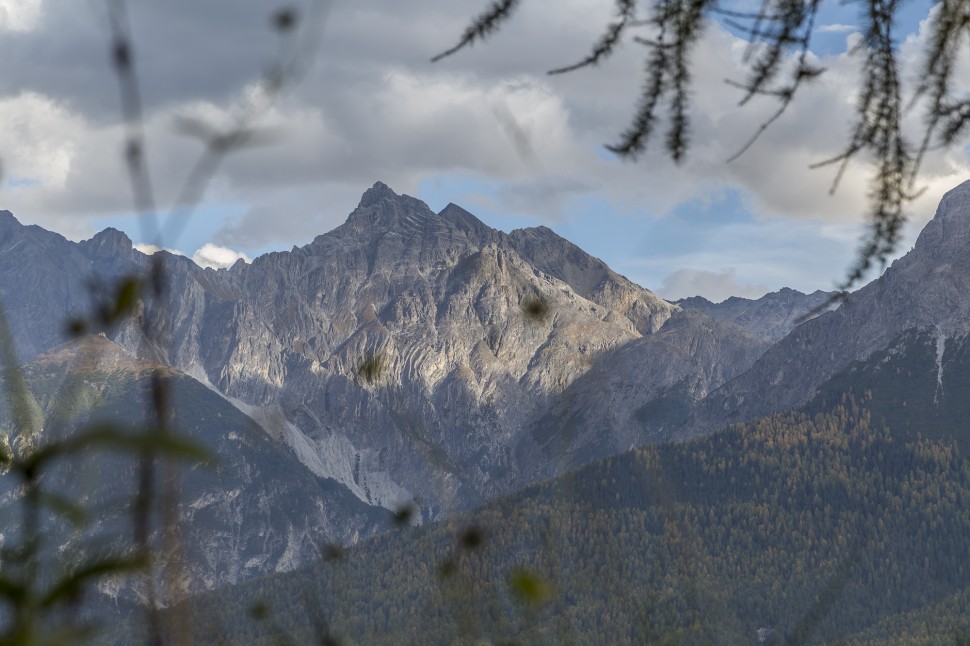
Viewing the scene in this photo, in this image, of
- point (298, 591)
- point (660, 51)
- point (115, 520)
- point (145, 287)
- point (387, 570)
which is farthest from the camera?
point (387, 570)

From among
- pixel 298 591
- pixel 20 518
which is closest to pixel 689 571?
pixel 298 591

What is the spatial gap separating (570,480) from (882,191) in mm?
2506

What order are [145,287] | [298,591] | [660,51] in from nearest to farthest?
1. [145,287]
2. [298,591]
3. [660,51]

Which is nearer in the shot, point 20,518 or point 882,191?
point 20,518

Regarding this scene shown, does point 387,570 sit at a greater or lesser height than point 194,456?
greater

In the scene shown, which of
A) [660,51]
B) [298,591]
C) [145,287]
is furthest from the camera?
[660,51]

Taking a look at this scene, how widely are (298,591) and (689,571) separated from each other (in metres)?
1.13

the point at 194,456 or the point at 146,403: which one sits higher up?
the point at 146,403

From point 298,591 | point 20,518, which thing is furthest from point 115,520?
point 298,591

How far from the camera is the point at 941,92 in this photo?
5223 millimetres

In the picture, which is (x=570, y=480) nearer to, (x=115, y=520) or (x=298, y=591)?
(x=298, y=591)

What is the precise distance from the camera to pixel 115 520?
2566mm

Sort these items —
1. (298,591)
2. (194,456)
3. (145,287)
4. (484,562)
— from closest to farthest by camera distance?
(194,456)
(145,287)
(298,591)
(484,562)

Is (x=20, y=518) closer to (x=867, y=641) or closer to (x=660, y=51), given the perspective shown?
(x=660, y=51)
